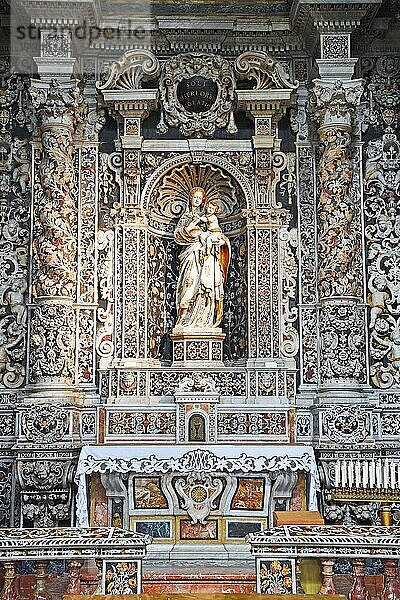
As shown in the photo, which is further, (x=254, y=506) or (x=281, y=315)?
(x=281, y=315)

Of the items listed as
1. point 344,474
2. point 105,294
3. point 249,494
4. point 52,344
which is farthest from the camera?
point 105,294

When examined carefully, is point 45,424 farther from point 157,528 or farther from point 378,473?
point 378,473

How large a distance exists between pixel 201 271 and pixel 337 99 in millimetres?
2555

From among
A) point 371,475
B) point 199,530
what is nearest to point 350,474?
point 371,475

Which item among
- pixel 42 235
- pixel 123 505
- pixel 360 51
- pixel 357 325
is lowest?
pixel 123 505

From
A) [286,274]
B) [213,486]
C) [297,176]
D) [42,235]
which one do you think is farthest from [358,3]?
[213,486]

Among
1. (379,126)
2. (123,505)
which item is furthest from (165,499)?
(379,126)

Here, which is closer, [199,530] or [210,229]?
[199,530]

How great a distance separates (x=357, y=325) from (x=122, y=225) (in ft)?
10.1

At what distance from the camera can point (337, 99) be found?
10898 mm

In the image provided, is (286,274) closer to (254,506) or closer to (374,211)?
(374,211)

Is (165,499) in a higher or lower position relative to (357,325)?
lower

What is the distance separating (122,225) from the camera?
11.4m

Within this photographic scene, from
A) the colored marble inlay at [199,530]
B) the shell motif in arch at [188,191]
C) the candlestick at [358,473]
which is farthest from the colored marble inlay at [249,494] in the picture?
the shell motif in arch at [188,191]
